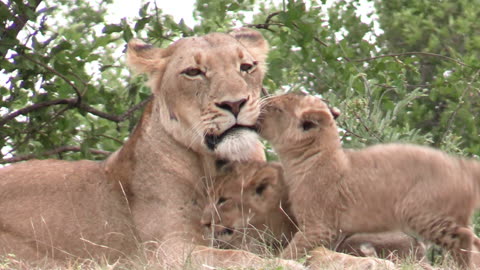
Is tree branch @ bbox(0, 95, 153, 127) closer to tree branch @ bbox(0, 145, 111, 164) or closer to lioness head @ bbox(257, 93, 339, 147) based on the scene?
tree branch @ bbox(0, 145, 111, 164)

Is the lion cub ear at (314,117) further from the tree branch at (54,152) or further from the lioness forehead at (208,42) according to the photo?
the tree branch at (54,152)

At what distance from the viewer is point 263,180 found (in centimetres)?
659

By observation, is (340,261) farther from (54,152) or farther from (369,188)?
(54,152)

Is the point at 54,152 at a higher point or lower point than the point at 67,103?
lower

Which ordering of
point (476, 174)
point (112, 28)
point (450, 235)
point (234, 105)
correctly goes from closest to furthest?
point (450, 235)
point (476, 174)
point (234, 105)
point (112, 28)

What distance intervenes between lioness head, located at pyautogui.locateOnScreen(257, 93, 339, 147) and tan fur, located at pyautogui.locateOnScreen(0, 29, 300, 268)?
12 centimetres

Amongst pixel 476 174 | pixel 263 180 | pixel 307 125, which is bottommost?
pixel 263 180

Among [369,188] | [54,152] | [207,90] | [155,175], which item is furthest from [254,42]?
[54,152]

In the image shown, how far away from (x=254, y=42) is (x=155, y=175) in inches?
42.4

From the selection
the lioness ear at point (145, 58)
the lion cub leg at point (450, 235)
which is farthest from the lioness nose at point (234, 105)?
the lion cub leg at point (450, 235)

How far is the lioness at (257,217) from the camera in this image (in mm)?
6527

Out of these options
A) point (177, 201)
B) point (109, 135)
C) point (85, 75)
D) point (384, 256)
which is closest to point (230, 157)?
point (177, 201)

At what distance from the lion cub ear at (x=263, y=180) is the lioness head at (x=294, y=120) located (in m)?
0.15

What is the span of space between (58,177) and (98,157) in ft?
6.64
